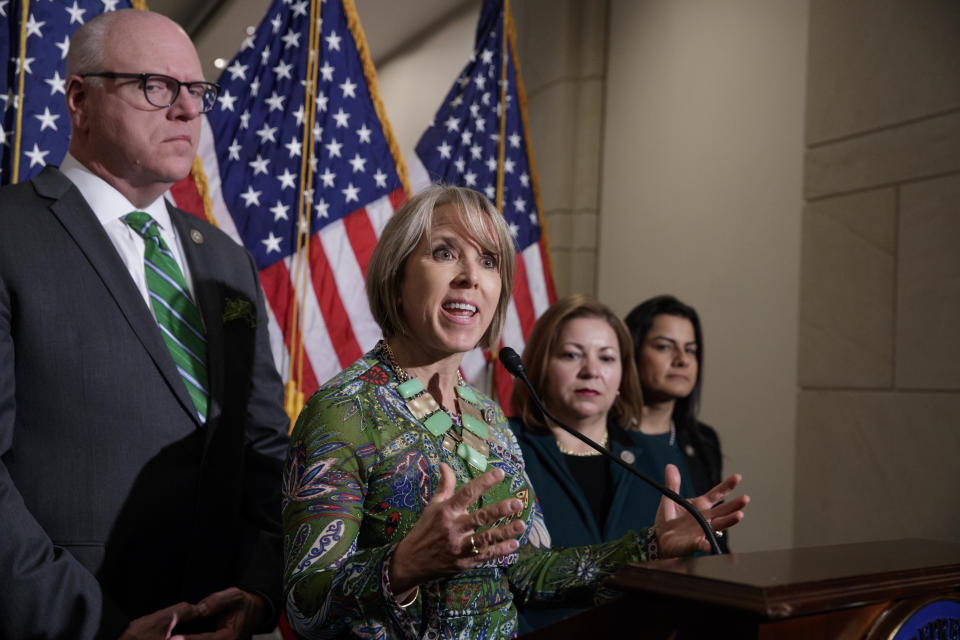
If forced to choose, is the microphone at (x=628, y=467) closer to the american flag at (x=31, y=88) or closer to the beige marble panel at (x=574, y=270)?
the american flag at (x=31, y=88)

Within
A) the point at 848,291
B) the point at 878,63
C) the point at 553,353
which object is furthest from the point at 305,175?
the point at 878,63

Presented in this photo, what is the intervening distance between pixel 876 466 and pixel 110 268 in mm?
3074

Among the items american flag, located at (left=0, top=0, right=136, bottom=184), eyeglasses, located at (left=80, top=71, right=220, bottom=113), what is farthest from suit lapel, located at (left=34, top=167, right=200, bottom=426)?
american flag, located at (left=0, top=0, right=136, bottom=184)

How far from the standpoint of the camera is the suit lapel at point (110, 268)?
1.52m

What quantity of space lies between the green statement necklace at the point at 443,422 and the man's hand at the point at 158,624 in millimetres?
503

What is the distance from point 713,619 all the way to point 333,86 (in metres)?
2.86

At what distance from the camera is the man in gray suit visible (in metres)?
1.41

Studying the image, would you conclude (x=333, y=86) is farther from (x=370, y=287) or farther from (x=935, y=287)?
(x=935, y=287)

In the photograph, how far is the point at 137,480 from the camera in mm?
1510

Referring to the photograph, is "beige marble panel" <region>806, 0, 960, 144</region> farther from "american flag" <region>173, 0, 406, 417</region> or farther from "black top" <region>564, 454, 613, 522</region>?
"black top" <region>564, 454, 613, 522</region>

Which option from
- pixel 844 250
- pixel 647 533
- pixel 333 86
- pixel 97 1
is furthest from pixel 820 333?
pixel 97 1

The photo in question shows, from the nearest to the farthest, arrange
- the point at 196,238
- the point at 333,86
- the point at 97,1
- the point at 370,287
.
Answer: the point at 370,287
the point at 196,238
the point at 97,1
the point at 333,86

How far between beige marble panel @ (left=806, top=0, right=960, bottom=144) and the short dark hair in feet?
4.08

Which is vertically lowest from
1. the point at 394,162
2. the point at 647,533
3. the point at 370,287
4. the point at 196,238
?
the point at 647,533
